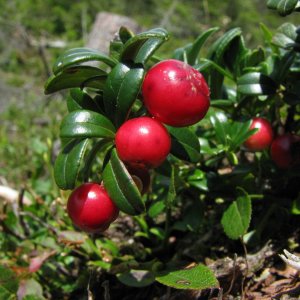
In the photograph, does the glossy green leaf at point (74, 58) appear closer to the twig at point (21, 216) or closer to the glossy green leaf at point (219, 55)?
the glossy green leaf at point (219, 55)

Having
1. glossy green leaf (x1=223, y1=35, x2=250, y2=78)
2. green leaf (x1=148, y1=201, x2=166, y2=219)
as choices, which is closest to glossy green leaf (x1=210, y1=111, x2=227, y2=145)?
glossy green leaf (x1=223, y1=35, x2=250, y2=78)

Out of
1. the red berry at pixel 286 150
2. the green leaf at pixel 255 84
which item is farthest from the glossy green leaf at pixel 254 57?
the red berry at pixel 286 150

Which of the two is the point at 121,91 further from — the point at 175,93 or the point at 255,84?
the point at 255,84

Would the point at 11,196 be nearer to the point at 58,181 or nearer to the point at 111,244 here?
the point at 111,244

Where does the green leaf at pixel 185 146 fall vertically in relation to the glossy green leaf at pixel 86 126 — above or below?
below

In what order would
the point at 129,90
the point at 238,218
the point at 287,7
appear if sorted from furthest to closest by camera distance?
the point at 238,218, the point at 287,7, the point at 129,90

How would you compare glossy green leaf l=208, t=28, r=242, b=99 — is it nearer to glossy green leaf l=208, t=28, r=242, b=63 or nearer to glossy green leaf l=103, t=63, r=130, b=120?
glossy green leaf l=208, t=28, r=242, b=63

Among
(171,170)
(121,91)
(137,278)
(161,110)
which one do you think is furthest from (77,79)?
(137,278)
